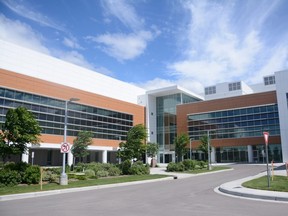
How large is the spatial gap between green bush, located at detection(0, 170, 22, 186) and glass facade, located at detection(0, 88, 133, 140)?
25093 millimetres

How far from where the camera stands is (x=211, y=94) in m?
81.5

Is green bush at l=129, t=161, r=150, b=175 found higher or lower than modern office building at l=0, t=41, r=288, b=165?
lower

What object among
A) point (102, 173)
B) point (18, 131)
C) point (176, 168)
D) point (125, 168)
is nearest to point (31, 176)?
point (18, 131)

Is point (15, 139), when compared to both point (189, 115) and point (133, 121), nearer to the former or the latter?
point (133, 121)

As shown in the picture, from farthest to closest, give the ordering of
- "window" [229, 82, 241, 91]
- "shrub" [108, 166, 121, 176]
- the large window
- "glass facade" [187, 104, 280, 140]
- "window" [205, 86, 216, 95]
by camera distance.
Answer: "window" [205, 86, 216, 95] → "window" [229, 82, 241, 91] → the large window → "glass facade" [187, 104, 280, 140] → "shrub" [108, 166, 121, 176]

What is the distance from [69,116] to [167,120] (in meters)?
27.0

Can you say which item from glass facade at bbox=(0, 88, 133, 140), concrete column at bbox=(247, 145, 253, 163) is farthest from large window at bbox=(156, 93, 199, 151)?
concrete column at bbox=(247, 145, 253, 163)

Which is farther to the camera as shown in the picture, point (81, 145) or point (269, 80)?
point (269, 80)

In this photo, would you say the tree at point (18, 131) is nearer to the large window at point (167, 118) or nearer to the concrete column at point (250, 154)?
the concrete column at point (250, 154)

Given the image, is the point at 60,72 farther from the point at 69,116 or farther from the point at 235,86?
the point at 235,86

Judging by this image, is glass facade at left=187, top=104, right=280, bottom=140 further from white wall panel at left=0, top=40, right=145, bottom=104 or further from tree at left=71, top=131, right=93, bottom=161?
tree at left=71, top=131, right=93, bottom=161

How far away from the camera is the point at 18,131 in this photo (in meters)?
19.6

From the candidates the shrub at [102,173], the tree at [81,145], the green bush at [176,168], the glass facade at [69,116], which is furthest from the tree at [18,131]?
the tree at [81,145]

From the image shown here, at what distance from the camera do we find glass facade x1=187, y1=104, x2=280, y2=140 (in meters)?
55.7
